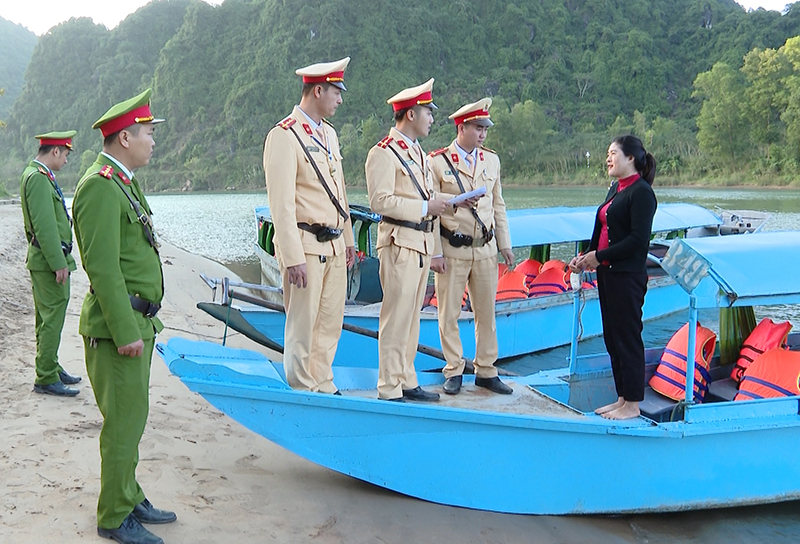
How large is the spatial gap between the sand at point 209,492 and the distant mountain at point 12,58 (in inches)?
4961

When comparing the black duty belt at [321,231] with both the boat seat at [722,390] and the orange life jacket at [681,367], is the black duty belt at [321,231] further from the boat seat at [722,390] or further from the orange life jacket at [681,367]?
the boat seat at [722,390]

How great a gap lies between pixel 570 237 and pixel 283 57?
9010cm

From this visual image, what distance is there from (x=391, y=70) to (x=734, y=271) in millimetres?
95490

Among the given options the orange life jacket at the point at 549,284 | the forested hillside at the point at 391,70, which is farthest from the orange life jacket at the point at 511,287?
the forested hillside at the point at 391,70

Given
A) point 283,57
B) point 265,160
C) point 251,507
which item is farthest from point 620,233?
point 283,57

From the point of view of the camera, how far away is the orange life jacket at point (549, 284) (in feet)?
31.9

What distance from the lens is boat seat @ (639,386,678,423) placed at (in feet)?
15.8

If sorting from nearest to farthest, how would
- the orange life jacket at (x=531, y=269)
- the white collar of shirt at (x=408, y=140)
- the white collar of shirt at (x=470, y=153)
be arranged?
the white collar of shirt at (x=408, y=140), the white collar of shirt at (x=470, y=153), the orange life jacket at (x=531, y=269)

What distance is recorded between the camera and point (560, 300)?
9.48m

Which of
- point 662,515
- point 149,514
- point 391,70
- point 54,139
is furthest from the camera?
point 391,70

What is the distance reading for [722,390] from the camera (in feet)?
17.1

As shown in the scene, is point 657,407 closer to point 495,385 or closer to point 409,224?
point 495,385

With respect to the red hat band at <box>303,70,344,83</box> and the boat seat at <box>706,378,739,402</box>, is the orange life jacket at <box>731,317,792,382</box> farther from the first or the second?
the red hat band at <box>303,70,344,83</box>

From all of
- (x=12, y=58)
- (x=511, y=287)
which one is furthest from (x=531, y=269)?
(x=12, y=58)
